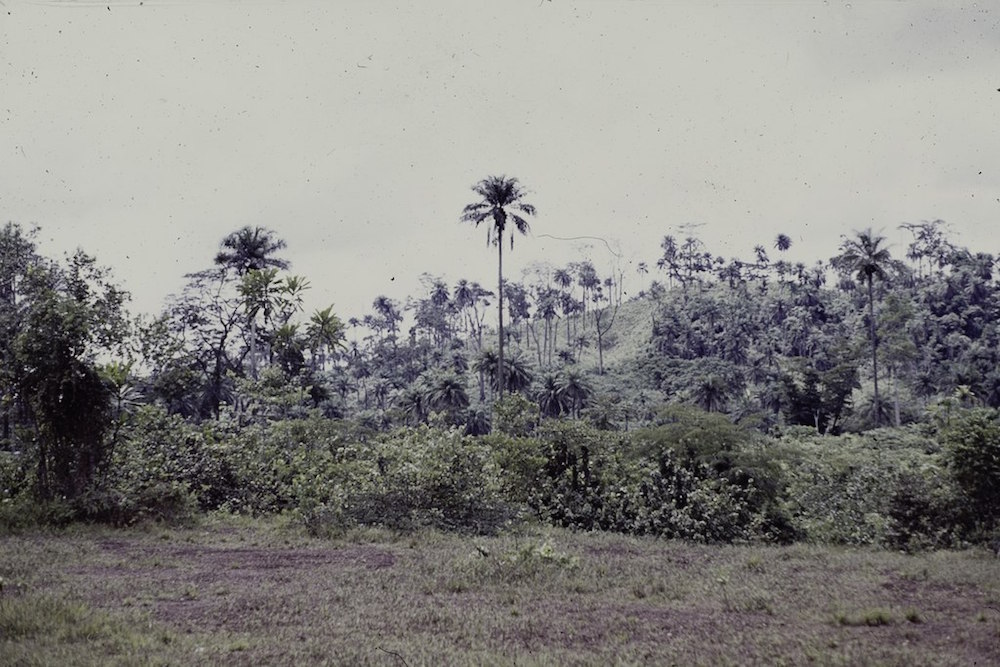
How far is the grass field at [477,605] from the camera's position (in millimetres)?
7230

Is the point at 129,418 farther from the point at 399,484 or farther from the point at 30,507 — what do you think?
the point at 399,484

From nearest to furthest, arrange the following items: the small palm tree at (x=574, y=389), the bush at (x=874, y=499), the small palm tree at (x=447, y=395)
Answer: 1. the bush at (x=874, y=499)
2. the small palm tree at (x=447, y=395)
3. the small palm tree at (x=574, y=389)

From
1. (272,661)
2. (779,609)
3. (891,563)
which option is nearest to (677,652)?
(779,609)

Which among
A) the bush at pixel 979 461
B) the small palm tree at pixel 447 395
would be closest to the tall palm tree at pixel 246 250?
the small palm tree at pixel 447 395

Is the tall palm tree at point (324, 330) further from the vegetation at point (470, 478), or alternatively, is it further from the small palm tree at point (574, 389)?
the small palm tree at point (574, 389)

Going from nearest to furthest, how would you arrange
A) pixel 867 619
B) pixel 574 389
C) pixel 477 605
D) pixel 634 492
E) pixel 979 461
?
pixel 867 619, pixel 477 605, pixel 979 461, pixel 634 492, pixel 574 389

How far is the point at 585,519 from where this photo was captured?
22484 millimetres

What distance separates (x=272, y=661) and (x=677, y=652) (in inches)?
160

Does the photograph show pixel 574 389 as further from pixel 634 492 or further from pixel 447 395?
pixel 634 492

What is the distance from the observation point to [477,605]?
32.8 feet

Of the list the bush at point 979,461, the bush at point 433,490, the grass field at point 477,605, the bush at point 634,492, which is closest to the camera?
the grass field at point 477,605

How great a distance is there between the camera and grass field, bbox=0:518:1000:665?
7.23 metres

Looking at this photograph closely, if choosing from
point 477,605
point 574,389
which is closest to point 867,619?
point 477,605

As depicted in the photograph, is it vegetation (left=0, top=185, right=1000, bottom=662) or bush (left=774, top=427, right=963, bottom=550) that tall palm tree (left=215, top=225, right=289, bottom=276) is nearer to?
vegetation (left=0, top=185, right=1000, bottom=662)
